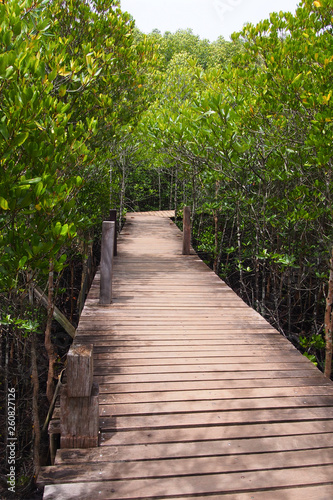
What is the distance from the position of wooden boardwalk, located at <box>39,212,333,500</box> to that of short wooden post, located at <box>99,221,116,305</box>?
0.58 ft

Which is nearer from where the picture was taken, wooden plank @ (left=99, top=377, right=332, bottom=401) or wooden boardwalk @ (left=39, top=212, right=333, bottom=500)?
wooden boardwalk @ (left=39, top=212, right=333, bottom=500)

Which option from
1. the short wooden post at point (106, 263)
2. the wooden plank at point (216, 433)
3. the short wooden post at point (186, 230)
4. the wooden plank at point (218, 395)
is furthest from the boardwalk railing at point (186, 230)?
the wooden plank at point (216, 433)

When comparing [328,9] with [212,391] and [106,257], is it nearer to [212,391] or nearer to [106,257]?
[106,257]

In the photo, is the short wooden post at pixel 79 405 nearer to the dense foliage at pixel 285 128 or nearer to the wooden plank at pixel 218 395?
the wooden plank at pixel 218 395

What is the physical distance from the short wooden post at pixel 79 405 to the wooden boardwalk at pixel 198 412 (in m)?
0.08

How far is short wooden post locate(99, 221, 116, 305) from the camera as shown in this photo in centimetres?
491

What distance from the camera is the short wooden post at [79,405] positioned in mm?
2299

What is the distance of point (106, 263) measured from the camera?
4.90 metres

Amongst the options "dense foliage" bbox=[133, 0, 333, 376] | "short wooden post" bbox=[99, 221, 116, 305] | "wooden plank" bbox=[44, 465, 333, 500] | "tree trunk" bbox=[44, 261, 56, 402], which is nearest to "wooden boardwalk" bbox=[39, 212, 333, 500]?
"wooden plank" bbox=[44, 465, 333, 500]

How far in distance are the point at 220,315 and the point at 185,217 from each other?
3.29 m

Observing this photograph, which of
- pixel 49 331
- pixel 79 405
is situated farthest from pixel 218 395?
pixel 49 331

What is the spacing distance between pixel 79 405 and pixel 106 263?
8.75ft

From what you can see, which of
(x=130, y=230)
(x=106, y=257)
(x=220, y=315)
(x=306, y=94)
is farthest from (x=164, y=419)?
(x=130, y=230)

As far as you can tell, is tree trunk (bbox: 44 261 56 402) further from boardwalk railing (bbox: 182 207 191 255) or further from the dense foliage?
boardwalk railing (bbox: 182 207 191 255)
